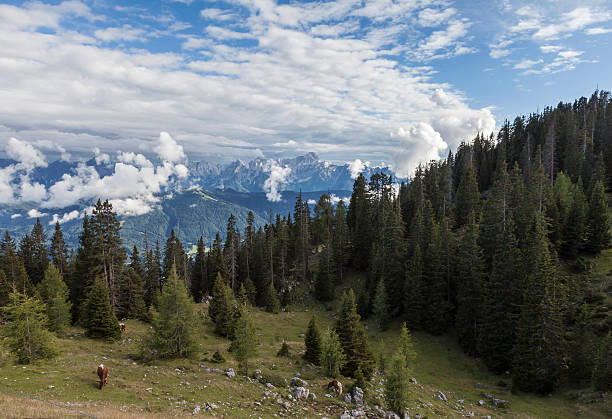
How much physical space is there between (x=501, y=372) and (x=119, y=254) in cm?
5867

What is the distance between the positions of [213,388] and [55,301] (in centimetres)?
2947

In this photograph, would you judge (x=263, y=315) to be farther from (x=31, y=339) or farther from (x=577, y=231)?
(x=577, y=231)

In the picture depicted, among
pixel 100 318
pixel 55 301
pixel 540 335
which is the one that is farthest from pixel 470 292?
pixel 55 301

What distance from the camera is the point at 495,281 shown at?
4747cm

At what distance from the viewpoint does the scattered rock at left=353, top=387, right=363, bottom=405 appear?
28.5 metres

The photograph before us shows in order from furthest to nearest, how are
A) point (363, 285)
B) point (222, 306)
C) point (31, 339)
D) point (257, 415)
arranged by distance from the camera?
1. point (363, 285)
2. point (222, 306)
3. point (31, 339)
4. point (257, 415)

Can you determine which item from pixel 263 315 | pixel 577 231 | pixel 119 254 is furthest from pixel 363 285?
pixel 119 254

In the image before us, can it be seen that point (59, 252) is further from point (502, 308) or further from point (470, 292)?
point (502, 308)

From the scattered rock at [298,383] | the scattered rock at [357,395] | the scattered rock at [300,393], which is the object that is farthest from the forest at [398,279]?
the scattered rock at [300,393]

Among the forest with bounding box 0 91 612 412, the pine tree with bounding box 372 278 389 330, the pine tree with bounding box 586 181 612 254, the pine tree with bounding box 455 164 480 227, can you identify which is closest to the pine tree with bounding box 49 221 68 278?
the forest with bounding box 0 91 612 412

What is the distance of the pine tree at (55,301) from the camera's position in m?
41.8

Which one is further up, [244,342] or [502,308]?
[244,342]

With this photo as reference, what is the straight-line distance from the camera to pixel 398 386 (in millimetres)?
27328

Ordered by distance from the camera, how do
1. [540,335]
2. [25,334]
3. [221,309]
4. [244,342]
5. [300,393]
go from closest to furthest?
[300,393] → [25,334] → [244,342] → [540,335] → [221,309]
